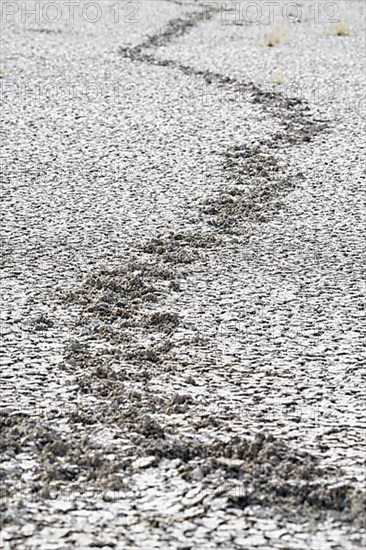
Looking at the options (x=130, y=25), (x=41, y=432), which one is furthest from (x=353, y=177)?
(x=130, y=25)

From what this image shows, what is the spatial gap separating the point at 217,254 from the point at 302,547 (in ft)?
8.20

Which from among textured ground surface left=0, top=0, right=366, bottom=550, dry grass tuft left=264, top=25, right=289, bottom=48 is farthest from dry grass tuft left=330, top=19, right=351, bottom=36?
textured ground surface left=0, top=0, right=366, bottom=550

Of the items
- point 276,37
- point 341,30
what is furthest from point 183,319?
point 341,30

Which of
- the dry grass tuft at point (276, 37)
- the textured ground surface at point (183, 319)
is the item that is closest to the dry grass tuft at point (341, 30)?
the dry grass tuft at point (276, 37)

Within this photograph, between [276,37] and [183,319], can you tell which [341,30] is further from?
[183,319]

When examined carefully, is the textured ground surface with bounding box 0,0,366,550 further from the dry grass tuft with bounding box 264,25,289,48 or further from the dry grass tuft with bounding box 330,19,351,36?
the dry grass tuft with bounding box 330,19,351,36

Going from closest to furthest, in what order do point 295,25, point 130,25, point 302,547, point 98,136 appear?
point 302,547
point 98,136
point 130,25
point 295,25

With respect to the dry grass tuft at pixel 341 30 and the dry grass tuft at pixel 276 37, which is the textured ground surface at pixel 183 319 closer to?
the dry grass tuft at pixel 276 37

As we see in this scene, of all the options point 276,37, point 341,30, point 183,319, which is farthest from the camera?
point 341,30

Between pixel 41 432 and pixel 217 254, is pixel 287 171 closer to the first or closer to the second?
pixel 217 254

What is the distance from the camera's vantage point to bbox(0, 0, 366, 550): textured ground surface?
2.97 m

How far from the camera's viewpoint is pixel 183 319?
4328 millimetres

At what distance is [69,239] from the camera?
537cm

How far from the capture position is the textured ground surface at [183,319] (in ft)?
9.74
